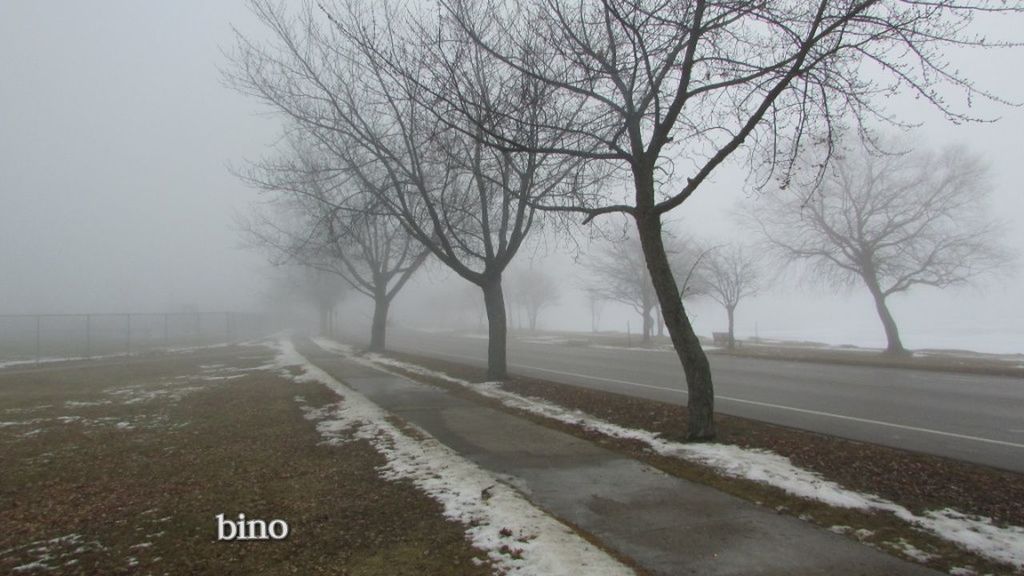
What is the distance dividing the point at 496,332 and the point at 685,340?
7371mm

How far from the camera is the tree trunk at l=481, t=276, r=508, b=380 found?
14.3m

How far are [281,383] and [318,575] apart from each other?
1204 cm

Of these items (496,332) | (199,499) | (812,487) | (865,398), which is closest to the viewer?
(812,487)

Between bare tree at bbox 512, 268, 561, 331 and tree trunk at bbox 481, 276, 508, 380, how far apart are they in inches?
2012

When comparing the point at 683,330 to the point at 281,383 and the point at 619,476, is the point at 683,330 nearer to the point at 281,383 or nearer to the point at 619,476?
the point at 619,476

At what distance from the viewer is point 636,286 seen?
116 ft

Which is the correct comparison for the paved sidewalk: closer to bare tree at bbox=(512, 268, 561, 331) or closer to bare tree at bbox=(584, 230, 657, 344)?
bare tree at bbox=(584, 230, 657, 344)

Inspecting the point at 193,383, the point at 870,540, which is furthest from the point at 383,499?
the point at 193,383

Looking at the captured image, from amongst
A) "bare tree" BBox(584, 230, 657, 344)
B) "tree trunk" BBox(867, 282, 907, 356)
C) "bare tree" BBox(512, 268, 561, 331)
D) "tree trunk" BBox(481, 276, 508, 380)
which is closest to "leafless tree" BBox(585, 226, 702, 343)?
"bare tree" BBox(584, 230, 657, 344)

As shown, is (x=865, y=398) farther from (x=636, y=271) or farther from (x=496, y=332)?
(x=636, y=271)

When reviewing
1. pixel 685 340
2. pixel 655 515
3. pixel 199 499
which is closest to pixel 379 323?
pixel 685 340

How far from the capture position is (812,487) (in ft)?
17.4

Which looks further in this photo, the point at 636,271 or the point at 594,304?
the point at 594,304

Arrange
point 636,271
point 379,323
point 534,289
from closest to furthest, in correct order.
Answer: point 379,323 → point 636,271 → point 534,289
